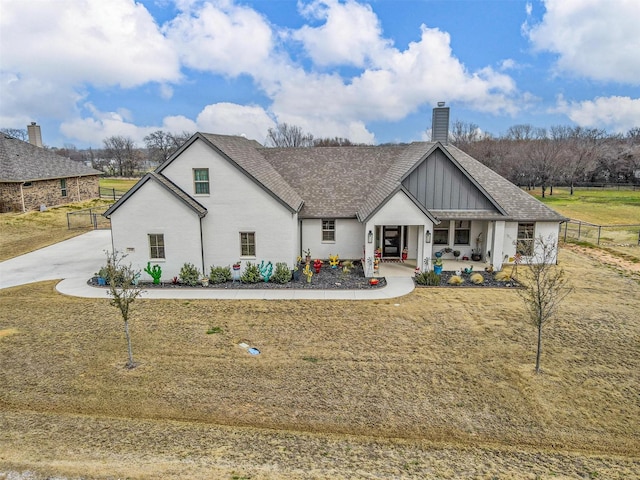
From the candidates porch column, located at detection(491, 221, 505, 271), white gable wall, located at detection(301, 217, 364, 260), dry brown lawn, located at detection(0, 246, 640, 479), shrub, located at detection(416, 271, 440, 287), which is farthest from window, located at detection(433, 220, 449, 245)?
dry brown lawn, located at detection(0, 246, 640, 479)

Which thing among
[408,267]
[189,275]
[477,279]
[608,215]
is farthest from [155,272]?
[608,215]

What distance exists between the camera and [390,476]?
309 inches

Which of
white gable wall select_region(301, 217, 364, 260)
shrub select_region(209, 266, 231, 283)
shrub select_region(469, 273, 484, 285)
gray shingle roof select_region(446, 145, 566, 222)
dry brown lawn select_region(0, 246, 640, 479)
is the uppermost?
gray shingle roof select_region(446, 145, 566, 222)

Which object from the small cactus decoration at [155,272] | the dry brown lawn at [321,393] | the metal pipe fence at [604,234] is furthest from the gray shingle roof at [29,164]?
the metal pipe fence at [604,234]

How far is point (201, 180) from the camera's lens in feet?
64.3

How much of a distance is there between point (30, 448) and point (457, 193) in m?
19.1

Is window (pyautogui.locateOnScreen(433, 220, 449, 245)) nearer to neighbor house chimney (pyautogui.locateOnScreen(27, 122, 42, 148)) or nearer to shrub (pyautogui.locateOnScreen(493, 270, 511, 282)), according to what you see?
shrub (pyautogui.locateOnScreen(493, 270, 511, 282))

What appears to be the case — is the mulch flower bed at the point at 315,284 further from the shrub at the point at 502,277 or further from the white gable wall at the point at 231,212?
the shrub at the point at 502,277

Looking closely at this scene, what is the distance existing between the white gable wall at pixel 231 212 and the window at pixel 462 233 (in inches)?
360

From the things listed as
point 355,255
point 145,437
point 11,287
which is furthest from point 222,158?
point 145,437

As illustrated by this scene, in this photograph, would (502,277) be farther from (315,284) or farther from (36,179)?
(36,179)

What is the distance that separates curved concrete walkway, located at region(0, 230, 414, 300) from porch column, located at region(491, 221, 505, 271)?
169 inches

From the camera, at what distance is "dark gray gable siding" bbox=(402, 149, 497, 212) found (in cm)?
2136

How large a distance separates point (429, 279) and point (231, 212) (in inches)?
368
